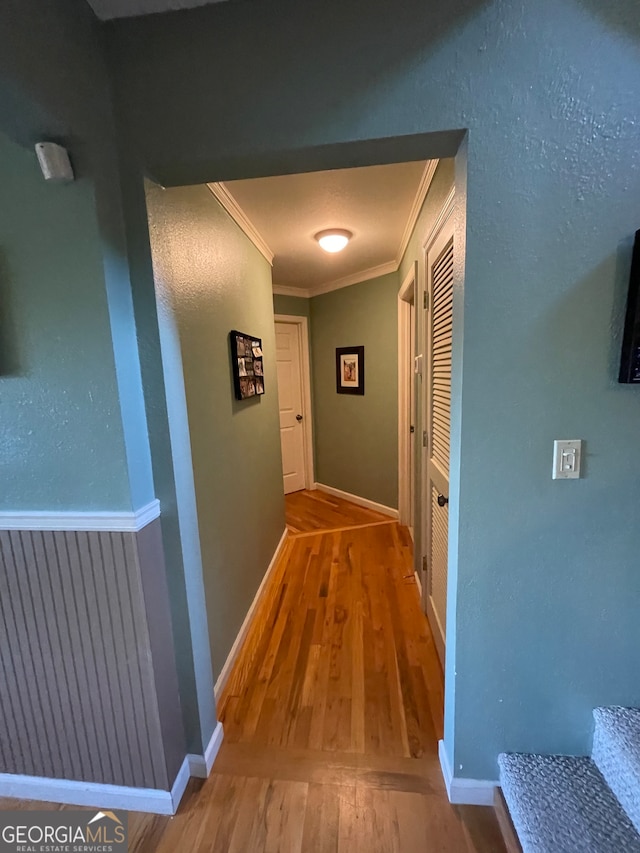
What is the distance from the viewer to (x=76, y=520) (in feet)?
3.53

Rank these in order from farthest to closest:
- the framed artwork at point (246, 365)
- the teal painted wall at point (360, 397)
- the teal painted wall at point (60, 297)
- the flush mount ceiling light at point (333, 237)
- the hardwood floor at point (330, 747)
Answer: the teal painted wall at point (360, 397) → the flush mount ceiling light at point (333, 237) → the framed artwork at point (246, 365) → the hardwood floor at point (330, 747) → the teal painted wall at point (60, 297)

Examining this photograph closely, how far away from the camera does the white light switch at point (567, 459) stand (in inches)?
39.3

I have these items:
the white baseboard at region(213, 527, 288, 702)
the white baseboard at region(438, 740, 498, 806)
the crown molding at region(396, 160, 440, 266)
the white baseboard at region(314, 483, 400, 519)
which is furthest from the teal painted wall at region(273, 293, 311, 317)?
the white baseboard at region(438, 740, 498, 806)

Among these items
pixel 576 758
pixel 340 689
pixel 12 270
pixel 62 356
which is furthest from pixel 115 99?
pixel 576 758

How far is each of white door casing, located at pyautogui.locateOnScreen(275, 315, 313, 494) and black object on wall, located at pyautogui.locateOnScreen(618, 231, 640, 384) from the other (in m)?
3.37

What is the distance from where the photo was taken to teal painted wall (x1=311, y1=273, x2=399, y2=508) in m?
3.35

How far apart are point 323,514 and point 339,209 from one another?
280 cm

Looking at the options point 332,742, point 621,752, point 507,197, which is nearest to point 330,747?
point 332,742

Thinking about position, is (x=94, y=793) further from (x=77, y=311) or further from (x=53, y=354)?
(x=77, y=311)

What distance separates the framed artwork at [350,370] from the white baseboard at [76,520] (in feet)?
9.40

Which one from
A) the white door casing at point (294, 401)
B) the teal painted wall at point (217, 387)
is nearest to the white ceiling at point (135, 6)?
the teal painted wall at point (217, 387)

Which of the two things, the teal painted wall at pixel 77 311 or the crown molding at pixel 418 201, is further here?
the crown molding at pixel 418 201

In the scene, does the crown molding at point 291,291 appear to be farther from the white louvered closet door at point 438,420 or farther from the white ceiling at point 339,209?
the white louvered closet door at point 438,420

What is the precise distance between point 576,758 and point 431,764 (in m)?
0.49
